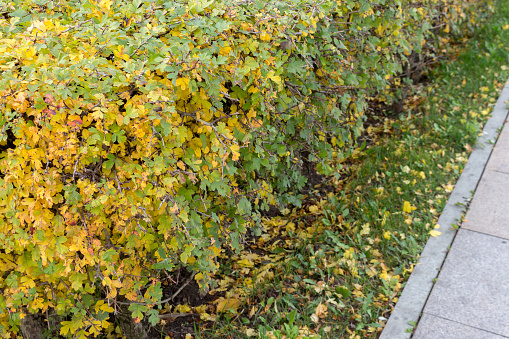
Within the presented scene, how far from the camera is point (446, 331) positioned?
3.21 m

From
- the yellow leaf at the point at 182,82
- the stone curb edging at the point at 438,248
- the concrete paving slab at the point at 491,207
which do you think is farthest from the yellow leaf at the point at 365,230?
the yellow leaf at the point at 182,82

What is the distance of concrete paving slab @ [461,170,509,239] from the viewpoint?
4066 mm

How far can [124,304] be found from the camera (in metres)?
3.05

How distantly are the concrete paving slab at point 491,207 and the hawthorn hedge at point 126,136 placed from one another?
6.44 ft

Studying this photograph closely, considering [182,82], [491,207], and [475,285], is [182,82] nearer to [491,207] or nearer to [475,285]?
[475,285]

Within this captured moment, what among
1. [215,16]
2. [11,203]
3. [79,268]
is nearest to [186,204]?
[79,268]

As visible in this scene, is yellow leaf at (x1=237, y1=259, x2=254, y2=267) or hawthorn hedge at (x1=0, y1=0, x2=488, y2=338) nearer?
hawthorn hedge at (x1=0, y1=0, x2=488, y2=338)

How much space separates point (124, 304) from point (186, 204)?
35.4 inches

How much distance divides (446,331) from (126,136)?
233 cm

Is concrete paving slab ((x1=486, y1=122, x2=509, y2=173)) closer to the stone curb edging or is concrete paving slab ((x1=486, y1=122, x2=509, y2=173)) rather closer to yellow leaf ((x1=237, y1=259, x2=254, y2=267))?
the stone curb edging

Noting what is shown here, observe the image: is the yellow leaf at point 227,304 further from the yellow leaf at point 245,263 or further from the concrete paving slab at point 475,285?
the concrete paving slab at point 475,285

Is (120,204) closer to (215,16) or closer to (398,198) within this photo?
(215,16)

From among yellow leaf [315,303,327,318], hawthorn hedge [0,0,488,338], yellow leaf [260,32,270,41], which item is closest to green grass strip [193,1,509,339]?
yellow leaf [315,303,327,318]

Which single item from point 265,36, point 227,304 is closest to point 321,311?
point 227,304
